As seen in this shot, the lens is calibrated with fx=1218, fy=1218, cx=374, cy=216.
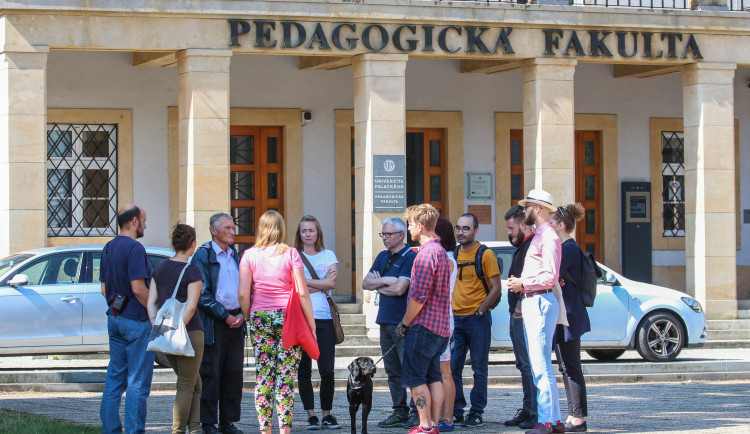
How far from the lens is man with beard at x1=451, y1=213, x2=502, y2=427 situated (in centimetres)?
1029

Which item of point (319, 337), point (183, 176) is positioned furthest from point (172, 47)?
point (319, 337)

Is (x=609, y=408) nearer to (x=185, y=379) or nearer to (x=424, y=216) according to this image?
(x=424, y=216)

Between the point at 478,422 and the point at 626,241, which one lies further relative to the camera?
the point at 626,241

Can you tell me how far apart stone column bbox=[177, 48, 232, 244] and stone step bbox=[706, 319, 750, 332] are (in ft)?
24.5

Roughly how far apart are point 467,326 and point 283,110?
9573mm

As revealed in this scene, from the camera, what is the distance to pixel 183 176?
16.6 metres

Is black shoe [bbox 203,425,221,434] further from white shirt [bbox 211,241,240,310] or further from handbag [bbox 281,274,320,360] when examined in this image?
handbag [bbox 281,274,320,360]

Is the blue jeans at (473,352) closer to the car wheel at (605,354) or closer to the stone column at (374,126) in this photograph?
the car wheel at (605,354)

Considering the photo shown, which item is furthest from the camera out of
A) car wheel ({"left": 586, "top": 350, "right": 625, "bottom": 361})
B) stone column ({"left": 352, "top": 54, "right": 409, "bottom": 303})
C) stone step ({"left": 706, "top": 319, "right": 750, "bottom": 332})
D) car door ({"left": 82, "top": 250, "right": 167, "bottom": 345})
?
stone step ({"left": 706, "top": 319, "right": 750, "bottom": 332})

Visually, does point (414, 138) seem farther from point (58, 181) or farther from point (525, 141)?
point (58, 181)

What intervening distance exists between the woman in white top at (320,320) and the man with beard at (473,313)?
1082 mm

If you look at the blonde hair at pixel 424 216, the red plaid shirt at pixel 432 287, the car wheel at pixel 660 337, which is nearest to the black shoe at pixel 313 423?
the red plaid shirt at pixel 432 287

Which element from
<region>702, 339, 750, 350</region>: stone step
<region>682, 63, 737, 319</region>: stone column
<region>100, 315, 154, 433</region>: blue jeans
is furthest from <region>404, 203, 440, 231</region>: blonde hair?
<region>682, 63, 737, 319</region>: stone column

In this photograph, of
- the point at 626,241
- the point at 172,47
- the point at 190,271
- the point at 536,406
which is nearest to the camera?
the point at 190,271
